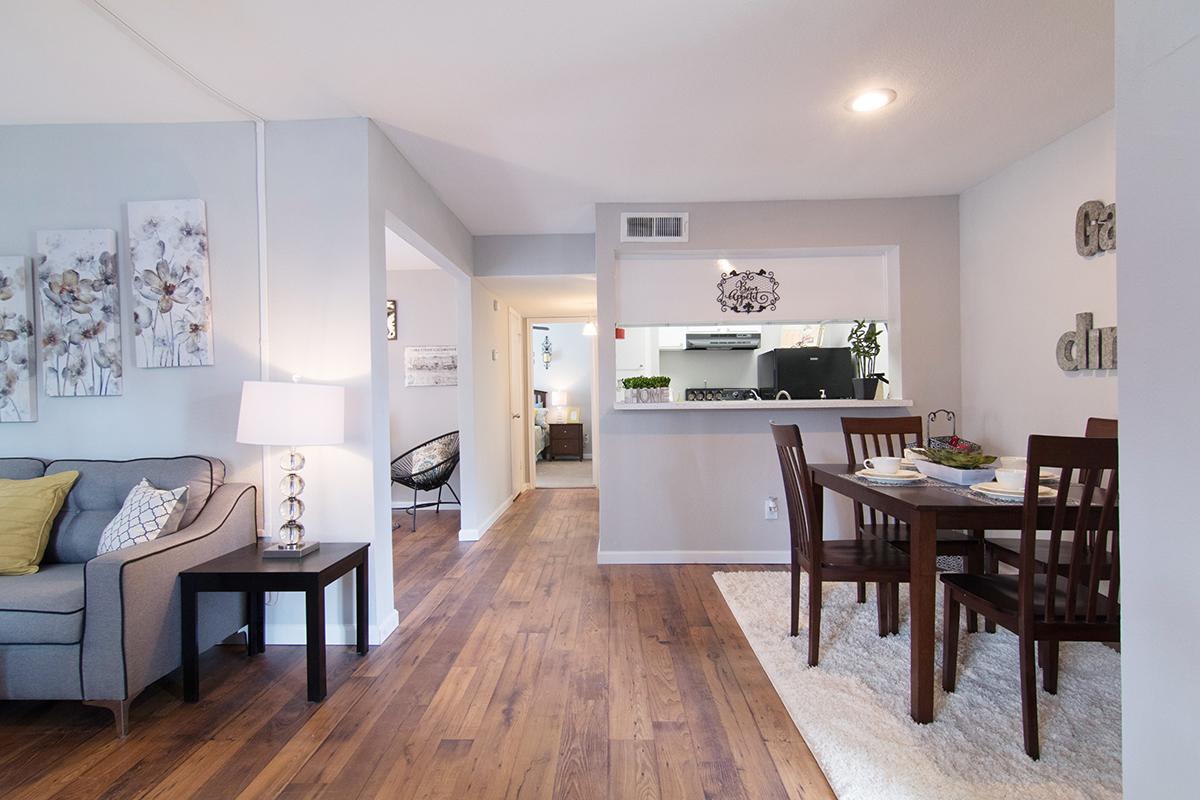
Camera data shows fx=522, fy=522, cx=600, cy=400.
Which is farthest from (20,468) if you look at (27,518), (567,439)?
(567,439)

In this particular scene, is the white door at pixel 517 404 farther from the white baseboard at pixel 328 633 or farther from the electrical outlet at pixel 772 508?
the white baseboard at pixel 328 633

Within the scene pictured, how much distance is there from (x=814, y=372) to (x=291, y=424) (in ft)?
10.4

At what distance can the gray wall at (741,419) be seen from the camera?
353 cm

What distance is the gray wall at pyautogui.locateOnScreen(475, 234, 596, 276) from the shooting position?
436cm

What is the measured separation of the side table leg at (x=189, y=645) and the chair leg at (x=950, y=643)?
Answer: 2764 mm

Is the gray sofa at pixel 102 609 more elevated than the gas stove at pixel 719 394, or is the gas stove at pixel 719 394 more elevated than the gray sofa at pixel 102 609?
the gas stove at pixel 719 394

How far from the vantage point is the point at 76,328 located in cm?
246

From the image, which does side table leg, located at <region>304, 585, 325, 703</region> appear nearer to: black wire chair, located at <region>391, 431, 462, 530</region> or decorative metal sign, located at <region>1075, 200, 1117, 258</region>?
black wire chair, located at <region>391, 431, 462, 530</region>

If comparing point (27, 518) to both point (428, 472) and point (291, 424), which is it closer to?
point (291, 424)

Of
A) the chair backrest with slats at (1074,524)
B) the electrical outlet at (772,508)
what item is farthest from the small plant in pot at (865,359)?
the chair backrest with slats at (1074,524)

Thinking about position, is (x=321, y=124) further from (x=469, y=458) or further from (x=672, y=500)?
(x=672, y=500)

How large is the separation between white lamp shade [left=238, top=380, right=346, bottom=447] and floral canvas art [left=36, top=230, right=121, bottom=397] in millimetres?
917

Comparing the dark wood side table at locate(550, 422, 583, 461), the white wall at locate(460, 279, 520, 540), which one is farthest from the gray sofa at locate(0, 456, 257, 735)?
the dark wood side table at locate(550, 422, 583, 461)

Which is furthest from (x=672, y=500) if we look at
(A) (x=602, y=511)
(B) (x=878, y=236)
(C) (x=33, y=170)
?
(C) (x=33, y=170)
